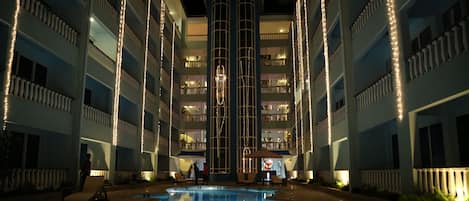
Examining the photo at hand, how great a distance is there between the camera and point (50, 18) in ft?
43.8

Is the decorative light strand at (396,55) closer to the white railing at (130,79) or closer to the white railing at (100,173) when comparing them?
the white railing at (100,173)

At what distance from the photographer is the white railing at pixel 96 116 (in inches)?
624

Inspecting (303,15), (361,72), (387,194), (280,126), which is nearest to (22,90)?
(387,194)

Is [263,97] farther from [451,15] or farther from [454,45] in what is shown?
[454,45]

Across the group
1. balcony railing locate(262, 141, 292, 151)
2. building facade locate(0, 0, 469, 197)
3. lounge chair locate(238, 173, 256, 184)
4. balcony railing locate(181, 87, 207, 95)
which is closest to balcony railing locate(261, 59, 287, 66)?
building facade locate(0, 0, 469, 197)

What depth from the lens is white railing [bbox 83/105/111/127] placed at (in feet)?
52.0

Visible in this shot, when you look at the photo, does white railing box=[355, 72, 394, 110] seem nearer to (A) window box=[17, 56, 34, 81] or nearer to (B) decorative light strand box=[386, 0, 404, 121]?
(B) decorative light strand box=[386, 0, 404, 121]

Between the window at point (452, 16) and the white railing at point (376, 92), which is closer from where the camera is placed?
the window at point (452, 16)

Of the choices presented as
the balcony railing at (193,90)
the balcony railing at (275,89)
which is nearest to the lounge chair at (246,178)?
the balcony railing at (275,89)

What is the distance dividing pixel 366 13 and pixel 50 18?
10.4 m

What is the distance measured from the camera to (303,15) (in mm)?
26641

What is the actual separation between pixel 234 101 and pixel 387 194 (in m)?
20.4

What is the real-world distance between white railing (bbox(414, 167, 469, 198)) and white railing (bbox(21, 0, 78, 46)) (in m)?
11.5

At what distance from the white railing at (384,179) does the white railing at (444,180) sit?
55.4 inches
